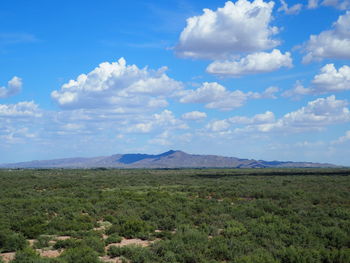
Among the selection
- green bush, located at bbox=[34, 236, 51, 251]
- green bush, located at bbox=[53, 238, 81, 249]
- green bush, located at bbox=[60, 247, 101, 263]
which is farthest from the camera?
green bush, located at bbox=[34, 236, 51, 251]

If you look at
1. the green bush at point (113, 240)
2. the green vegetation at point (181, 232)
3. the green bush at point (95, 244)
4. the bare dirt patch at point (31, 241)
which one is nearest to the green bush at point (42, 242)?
the green vegetation at point (181, 232)

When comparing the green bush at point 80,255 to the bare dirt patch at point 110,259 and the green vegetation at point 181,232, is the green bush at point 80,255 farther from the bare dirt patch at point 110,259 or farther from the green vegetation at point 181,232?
the bare dirt patch at point 110,259

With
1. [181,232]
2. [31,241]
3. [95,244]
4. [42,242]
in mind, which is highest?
[181,232]

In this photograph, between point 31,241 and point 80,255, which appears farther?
point 31,241

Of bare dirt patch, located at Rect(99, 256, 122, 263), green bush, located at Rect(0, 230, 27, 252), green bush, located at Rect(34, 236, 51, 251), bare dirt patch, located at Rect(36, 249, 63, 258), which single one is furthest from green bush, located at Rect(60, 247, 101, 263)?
green bush, located at Rect(0, 230, 27, 252)

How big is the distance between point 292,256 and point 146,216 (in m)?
9.44

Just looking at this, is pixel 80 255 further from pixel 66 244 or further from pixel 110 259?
pixel 66 244

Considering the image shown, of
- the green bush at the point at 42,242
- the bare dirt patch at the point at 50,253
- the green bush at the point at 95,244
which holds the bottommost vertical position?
the bare dirt patch at the point at 50,253

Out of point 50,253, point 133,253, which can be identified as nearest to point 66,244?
point 50,253

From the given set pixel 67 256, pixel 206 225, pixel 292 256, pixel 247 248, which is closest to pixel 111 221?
pixel 206 225

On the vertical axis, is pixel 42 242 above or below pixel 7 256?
above

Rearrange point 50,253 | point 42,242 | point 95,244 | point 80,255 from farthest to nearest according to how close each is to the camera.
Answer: point 42,242, point 95,244, point 50,253, point 80,255

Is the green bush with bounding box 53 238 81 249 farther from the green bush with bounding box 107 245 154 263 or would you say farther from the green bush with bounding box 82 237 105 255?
the green bush with bounding box 107 245 154 263

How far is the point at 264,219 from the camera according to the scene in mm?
17219
